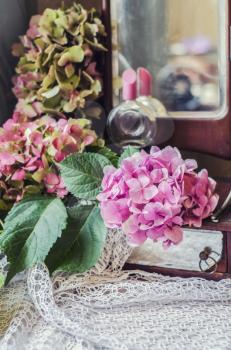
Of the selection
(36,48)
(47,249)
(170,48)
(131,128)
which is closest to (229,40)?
(170,48)

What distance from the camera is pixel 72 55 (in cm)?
85

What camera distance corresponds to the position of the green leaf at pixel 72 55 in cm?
84

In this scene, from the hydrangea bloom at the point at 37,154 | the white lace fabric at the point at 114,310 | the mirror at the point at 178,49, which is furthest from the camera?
the mirror at the point at 178,49

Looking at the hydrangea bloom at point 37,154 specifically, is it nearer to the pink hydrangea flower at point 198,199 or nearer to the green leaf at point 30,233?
the green leaf at point 30,233

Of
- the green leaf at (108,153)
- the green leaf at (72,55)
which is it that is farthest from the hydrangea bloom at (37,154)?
the green leaf at (72,55)

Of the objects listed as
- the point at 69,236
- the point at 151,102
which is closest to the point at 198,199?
the point at 69,236

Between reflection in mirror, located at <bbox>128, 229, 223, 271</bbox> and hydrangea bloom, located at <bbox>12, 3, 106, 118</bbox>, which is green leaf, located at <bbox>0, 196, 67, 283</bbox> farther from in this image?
hydrangea bloom, located at <bbox>12, 3, 106, 118</bbox>

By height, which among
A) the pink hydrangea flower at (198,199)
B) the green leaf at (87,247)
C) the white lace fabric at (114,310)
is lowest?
the white lace fabric at (114,310)

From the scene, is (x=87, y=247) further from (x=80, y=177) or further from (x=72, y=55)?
(x=72, y=55)

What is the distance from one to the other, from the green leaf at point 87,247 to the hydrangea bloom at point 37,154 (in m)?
0.07

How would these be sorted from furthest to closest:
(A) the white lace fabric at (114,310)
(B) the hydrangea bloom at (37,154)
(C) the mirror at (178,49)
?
(C) the mirror at (178,49), (B) the hydrangea bloom at (37,154), (A) the white lace fabric at (114,310)

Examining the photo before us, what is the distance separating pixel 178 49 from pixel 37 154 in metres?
0.30

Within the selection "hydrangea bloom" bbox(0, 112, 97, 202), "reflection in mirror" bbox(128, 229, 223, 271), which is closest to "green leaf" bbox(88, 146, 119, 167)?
"hydrangea bloom" bbox(0, 112, 97, 202)

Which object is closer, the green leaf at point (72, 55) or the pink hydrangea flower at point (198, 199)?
the pink hydrangea flower at point (198, 199)
